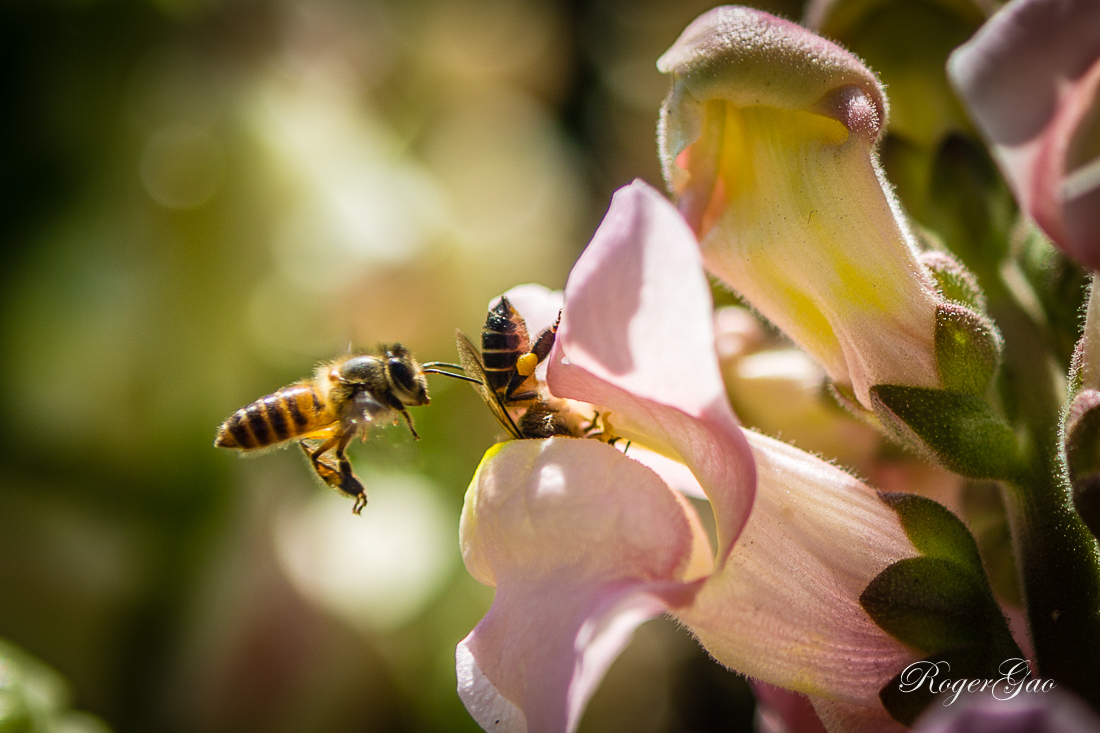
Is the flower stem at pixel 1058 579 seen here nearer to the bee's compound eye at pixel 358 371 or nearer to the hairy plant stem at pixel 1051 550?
the hairy plant stem at pixel 1051 550

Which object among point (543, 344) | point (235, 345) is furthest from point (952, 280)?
point (235, 345)

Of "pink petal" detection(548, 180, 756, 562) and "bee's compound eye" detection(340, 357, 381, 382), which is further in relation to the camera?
"bee's compound eye" detection(340, 357, 381, 382)

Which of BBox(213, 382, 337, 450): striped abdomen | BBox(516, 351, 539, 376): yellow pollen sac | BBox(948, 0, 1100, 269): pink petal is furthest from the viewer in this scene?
BBox(213, 382, 337, 450): striped abdomen

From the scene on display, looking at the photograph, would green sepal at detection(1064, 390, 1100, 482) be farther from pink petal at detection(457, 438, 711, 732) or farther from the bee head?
the bee head

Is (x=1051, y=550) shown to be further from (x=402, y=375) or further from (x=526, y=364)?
(x=402, y=375)

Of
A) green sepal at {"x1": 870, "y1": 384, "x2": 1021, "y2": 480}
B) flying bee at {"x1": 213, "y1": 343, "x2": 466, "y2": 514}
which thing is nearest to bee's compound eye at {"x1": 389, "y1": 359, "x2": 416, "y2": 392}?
flying bee at {"x1": 213, "y1": 343, "x2": 466, "y2": 514}

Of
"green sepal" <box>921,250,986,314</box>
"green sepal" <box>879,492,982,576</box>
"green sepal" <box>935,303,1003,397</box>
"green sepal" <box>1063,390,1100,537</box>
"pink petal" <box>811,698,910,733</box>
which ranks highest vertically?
"green sepal" <box>921,250,986,314</box>

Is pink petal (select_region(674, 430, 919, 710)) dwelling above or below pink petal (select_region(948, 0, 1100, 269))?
below
